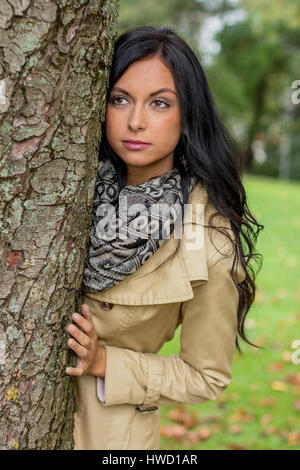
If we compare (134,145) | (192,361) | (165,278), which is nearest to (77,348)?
(165,278)

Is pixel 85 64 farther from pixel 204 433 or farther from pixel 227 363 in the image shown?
pixel 204 433

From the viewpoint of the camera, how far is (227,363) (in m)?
1.97

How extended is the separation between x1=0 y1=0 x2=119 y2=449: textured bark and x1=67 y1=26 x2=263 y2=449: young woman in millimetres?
126

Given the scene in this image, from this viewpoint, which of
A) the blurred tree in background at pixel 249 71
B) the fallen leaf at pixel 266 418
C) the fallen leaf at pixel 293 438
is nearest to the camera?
the fallen leaf at pixel 293 438

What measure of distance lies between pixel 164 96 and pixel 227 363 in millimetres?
952

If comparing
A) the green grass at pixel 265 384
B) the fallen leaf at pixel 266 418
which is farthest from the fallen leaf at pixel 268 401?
the fallen leaf at pixel 266 418

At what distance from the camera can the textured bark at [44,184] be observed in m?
1.36

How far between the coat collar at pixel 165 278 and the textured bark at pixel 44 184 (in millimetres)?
176

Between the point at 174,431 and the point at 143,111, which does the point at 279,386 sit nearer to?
the point at 174,431

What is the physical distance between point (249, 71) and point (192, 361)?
24249mm

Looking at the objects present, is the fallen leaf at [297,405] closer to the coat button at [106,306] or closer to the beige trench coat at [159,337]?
the beige trench coat at [159,337]

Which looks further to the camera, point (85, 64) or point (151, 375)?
point (151, 375)

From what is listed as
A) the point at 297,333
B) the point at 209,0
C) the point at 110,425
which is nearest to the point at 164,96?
the point at 110,425

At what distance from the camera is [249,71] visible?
80.6ft
